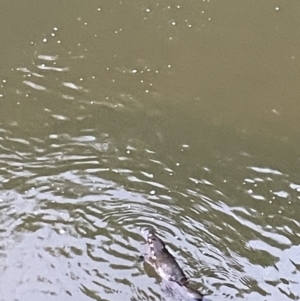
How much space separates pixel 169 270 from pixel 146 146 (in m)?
0.76

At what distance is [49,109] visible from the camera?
11.4ft

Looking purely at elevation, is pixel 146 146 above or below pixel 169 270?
above

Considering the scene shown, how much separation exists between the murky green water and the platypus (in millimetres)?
64

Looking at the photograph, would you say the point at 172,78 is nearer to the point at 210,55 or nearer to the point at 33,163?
the point at 210,55

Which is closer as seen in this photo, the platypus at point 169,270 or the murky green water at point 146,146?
the platypus at point 169,270

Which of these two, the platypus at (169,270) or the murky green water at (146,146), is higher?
the murky green water at (146,146)

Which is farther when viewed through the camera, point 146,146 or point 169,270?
point 146,146

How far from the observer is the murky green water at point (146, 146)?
2871 mm

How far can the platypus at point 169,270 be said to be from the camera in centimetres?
271

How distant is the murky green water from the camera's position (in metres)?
2.87

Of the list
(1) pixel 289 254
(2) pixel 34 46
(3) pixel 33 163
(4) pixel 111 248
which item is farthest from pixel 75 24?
(1) pixel 289 254

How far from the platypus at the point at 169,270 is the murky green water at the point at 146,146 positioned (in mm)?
64

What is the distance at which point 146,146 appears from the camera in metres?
3.29

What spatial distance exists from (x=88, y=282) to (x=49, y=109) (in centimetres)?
106
